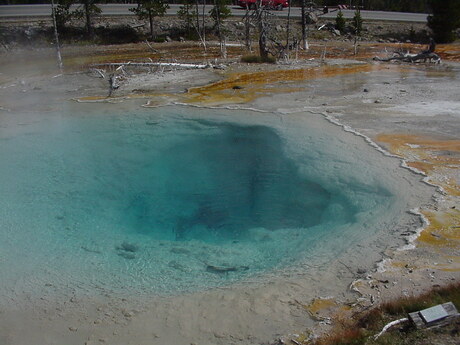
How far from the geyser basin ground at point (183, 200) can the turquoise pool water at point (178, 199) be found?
2 cm

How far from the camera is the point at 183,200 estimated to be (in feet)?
23.3

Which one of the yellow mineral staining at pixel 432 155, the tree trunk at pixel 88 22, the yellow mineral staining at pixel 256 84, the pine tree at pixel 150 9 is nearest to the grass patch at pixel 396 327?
the yellow mineral staining at pixel 432 155

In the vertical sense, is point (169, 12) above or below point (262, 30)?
above

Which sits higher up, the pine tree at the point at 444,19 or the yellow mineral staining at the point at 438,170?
the pine tree at the point at 444,19

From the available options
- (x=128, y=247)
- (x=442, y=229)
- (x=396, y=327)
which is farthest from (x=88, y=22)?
(x=396, y=327)

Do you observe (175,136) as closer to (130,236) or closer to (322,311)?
→ (130,236)

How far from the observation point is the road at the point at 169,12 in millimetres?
25250

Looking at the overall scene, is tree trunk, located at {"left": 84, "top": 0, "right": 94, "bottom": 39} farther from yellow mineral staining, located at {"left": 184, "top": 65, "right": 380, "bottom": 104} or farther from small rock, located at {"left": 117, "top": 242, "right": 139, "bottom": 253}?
small rock, located at {"left": 117, "top": 242, "right": 139, "bottom": 253}

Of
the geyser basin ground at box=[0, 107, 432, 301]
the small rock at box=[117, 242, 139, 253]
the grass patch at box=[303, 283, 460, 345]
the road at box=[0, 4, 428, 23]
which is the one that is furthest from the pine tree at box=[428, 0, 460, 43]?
the small rock at box=[117, 242, 139, 253]

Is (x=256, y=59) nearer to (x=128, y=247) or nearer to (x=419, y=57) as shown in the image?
Answer: (x=419, y=57)

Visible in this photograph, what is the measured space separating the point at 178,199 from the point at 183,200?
0.09 meters

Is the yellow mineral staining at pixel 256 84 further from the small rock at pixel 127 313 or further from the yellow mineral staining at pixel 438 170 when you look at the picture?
the small rock at pixel 127 313

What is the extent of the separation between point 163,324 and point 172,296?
429 mm

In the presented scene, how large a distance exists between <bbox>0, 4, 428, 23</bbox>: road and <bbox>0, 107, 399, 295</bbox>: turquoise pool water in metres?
17.4
